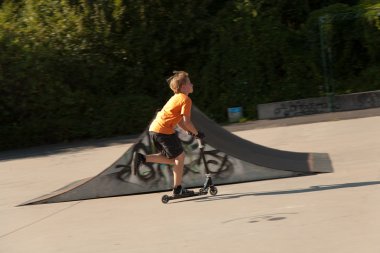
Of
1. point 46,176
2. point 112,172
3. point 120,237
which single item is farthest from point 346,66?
point 120,237

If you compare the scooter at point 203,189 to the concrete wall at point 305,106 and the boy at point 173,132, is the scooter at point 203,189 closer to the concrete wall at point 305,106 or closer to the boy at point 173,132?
the boy at point 173,132

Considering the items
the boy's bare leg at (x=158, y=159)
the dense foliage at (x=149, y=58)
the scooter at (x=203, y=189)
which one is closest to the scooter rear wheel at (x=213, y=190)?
the scooter at (x=203, y=189)

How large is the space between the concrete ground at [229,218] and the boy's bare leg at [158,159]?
522mm

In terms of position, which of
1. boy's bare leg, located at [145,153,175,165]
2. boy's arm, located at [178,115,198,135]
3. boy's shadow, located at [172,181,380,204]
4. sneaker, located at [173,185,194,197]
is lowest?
boy's shadow, located at [172,181,380,204]

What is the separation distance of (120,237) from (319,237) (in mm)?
2084

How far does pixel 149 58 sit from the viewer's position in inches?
792

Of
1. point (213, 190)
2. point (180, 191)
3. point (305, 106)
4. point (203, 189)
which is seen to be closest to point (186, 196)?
point (180, 191)

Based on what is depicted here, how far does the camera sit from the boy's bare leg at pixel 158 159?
8156mm

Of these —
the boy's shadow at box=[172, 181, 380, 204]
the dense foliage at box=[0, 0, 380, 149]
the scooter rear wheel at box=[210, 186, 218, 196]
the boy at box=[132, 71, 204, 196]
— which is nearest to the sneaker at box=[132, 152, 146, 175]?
the boy at box=[132, 71, 204, 196]

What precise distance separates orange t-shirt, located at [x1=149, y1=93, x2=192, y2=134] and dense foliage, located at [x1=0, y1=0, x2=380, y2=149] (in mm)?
9962

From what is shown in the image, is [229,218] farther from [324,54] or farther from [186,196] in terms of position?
[324,54]

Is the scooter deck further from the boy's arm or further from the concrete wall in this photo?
the concrete wall

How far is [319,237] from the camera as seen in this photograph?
5719 mm

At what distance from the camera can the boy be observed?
7.97m
